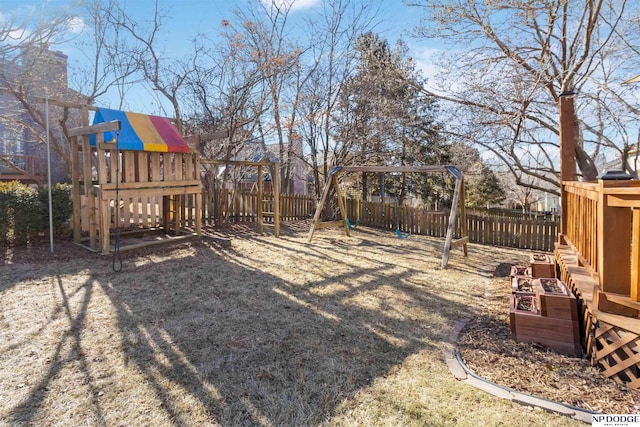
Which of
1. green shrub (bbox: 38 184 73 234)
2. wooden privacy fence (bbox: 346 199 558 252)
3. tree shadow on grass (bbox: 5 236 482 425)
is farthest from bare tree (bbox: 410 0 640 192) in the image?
green shrub (bbox: 38 184 73 234)

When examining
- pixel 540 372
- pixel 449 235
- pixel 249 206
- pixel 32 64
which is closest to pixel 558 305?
pixel 540 372

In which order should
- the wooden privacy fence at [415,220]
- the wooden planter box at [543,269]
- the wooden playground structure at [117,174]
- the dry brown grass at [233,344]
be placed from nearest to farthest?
1. the dry brown grass at [233,344]
2. the wooden planter box at [543,269]
3. the wooden playground structure at [117,174]
4. the wooden privacy fence at [415,220]

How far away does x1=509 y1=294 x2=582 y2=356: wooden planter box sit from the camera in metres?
3.02

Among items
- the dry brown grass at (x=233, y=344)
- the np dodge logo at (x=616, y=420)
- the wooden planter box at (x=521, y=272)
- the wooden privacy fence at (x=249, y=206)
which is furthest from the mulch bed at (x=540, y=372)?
the wooden privacy fence at (x=249, y=206)

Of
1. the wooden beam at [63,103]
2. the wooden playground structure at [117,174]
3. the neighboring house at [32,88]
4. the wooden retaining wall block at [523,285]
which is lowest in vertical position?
the wooden retaining wall block at [523,285]

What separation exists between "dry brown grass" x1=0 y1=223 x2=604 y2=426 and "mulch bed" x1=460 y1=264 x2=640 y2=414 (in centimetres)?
26

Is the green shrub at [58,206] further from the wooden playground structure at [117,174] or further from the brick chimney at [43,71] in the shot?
the brick chimney at [43,71]

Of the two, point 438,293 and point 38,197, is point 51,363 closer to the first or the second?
point 438,293

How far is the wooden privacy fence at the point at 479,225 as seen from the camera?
29.4ft

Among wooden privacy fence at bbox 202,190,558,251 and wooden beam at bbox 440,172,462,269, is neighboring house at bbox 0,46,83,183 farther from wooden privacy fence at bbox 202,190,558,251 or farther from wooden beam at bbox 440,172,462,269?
wooden beam at bbox 440,172,462,269

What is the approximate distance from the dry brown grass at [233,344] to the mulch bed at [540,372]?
0.26m

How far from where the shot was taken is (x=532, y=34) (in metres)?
7.39

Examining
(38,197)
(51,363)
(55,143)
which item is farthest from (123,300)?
(55,143)

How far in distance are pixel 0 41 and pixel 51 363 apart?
8.97 meters
